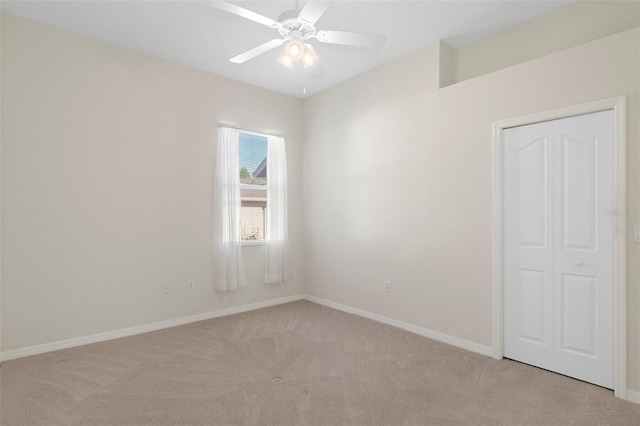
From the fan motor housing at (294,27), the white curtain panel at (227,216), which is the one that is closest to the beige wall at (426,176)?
the white curtain panel at (227,216)

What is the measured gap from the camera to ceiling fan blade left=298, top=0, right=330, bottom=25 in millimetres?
2099

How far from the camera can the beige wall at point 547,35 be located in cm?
274

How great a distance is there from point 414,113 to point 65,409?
3.87 meters

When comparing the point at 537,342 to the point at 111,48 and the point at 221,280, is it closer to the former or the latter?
the point at 221,280

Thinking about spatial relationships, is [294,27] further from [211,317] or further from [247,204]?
[211,317]

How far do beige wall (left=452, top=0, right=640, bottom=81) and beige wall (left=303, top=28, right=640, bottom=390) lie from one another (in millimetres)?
332

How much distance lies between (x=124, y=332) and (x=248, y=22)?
329cm

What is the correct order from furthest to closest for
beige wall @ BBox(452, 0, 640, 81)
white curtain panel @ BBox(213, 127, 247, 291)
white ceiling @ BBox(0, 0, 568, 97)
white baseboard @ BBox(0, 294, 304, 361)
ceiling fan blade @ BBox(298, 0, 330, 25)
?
white curtain panel @ BBox(213, 127, 247, 291) → white baseboard @ BBox(0, 294, 304, 361) → white ceiling @ BBox(0, 0, 568, 97) → beige wall @ BBox(452, 0, 640, 81) → ceiling fan blade @ BBox(298, 0, 330, 25)

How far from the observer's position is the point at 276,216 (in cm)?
491

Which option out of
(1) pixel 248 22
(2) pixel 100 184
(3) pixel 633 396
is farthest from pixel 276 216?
(3) pixel 633 396

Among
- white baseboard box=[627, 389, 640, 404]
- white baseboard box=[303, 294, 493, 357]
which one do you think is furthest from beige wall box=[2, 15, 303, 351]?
white baseboard box=[627, 389, 640, 404]

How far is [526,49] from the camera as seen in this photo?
3225mm

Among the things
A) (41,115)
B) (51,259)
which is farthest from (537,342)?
(41,115)

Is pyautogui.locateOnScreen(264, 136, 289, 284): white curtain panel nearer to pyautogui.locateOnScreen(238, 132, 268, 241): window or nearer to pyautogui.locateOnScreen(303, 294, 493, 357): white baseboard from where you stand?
pyautogui.locateOnScreen(238, 132, 268, 241): window
